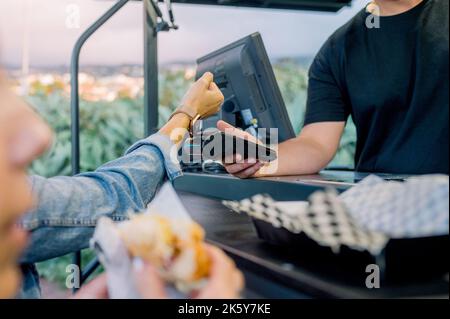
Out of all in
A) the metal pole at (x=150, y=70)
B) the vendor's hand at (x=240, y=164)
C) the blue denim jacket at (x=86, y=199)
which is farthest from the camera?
the metal pole at (x=150, y=70)

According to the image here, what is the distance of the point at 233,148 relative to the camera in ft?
3.36

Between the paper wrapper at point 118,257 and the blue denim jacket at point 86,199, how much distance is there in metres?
0.19

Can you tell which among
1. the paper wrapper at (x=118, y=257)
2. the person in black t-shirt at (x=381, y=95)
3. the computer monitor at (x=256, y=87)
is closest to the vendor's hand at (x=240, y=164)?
the person in black t-shirt at (x=381, y=95)

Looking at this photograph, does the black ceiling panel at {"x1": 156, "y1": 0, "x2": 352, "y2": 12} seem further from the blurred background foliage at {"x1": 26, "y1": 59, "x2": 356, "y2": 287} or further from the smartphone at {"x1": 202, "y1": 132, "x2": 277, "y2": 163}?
the smartphone at {"x1": 202, "y1": 132, "x2": 277, "y2": 163}

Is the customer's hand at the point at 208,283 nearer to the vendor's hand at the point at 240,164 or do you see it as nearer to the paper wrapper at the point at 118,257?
the paper wrapper at the point at 118,257

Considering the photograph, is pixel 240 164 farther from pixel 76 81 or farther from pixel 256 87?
pixel 76 81

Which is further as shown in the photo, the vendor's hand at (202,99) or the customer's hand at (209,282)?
the vendor's hand at (202,99)

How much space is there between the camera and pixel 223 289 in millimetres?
371

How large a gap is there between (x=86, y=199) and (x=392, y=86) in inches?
33.4

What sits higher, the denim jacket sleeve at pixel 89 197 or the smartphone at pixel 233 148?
the smartphone at pixel 233 148

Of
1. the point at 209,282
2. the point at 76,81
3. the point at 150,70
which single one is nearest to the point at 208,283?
the point at 209,282

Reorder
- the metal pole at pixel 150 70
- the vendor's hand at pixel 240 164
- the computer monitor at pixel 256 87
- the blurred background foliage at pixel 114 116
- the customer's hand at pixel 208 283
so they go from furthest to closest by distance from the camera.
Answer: the blurred background foliage at pixel 114 116 < the metal pole at pixel 150 70 < the computer monitor at pixel 256 87 < the vendor's hand at pixel 240 164 < the customer's hand at pixel 208 283

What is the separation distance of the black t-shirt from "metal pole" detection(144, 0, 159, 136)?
0.70 metres

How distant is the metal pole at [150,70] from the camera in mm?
1903
